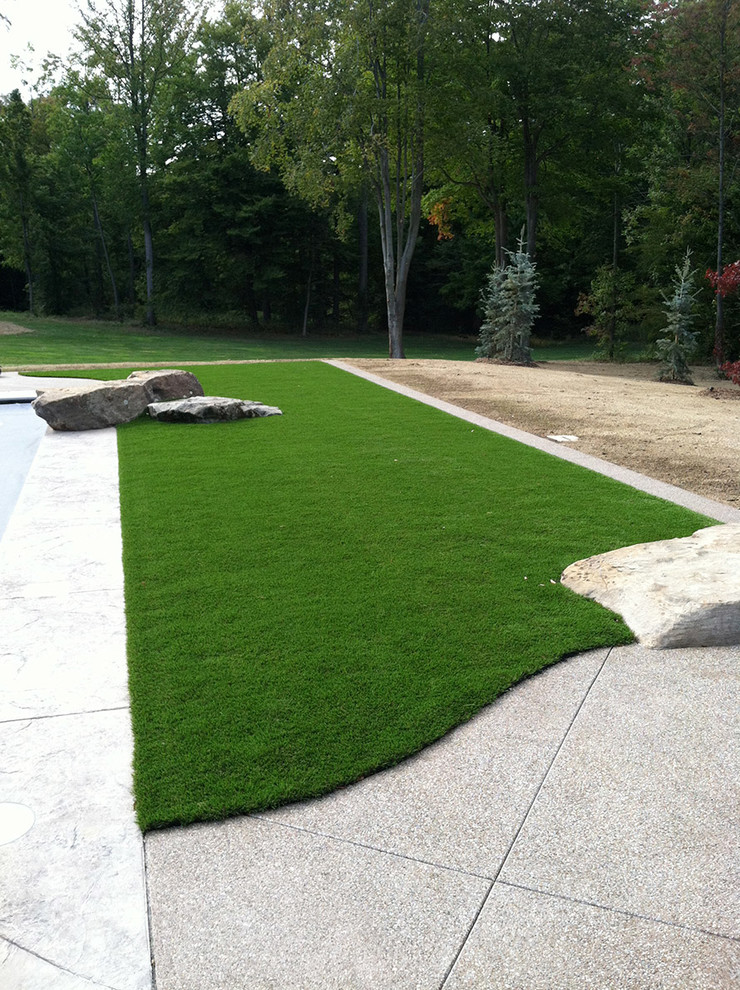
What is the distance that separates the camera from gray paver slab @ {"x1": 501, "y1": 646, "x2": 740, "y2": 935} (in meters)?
2.19

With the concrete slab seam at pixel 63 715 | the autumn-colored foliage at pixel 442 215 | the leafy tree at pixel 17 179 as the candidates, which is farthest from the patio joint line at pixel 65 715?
the leafy tree at pixel 17 179

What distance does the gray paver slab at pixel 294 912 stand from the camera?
1.92 meters

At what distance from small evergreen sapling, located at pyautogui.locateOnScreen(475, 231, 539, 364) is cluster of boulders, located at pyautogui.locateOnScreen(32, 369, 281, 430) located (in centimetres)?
961

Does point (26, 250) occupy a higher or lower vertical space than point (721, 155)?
higher

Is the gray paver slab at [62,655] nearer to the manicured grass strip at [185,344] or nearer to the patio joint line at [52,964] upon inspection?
the patio joint line at [52,964]

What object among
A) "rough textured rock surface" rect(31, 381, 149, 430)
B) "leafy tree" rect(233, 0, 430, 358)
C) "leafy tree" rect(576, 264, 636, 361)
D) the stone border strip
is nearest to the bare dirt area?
the stone border strip

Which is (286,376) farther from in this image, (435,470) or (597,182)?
(597,182)

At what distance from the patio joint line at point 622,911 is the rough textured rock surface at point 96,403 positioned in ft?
27.3

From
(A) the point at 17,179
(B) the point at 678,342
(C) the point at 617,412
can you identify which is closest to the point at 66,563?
(C) the point at 617,412

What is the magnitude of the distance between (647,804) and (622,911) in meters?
0.51

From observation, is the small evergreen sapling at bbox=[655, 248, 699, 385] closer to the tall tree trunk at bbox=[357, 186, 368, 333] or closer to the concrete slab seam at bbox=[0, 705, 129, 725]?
the concrete slab seam at bbox=[0, 705, 129, 725]

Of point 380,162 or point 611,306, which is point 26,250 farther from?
point 611,306

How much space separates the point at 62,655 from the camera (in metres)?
3.63

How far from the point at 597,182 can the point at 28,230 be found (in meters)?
25.2
